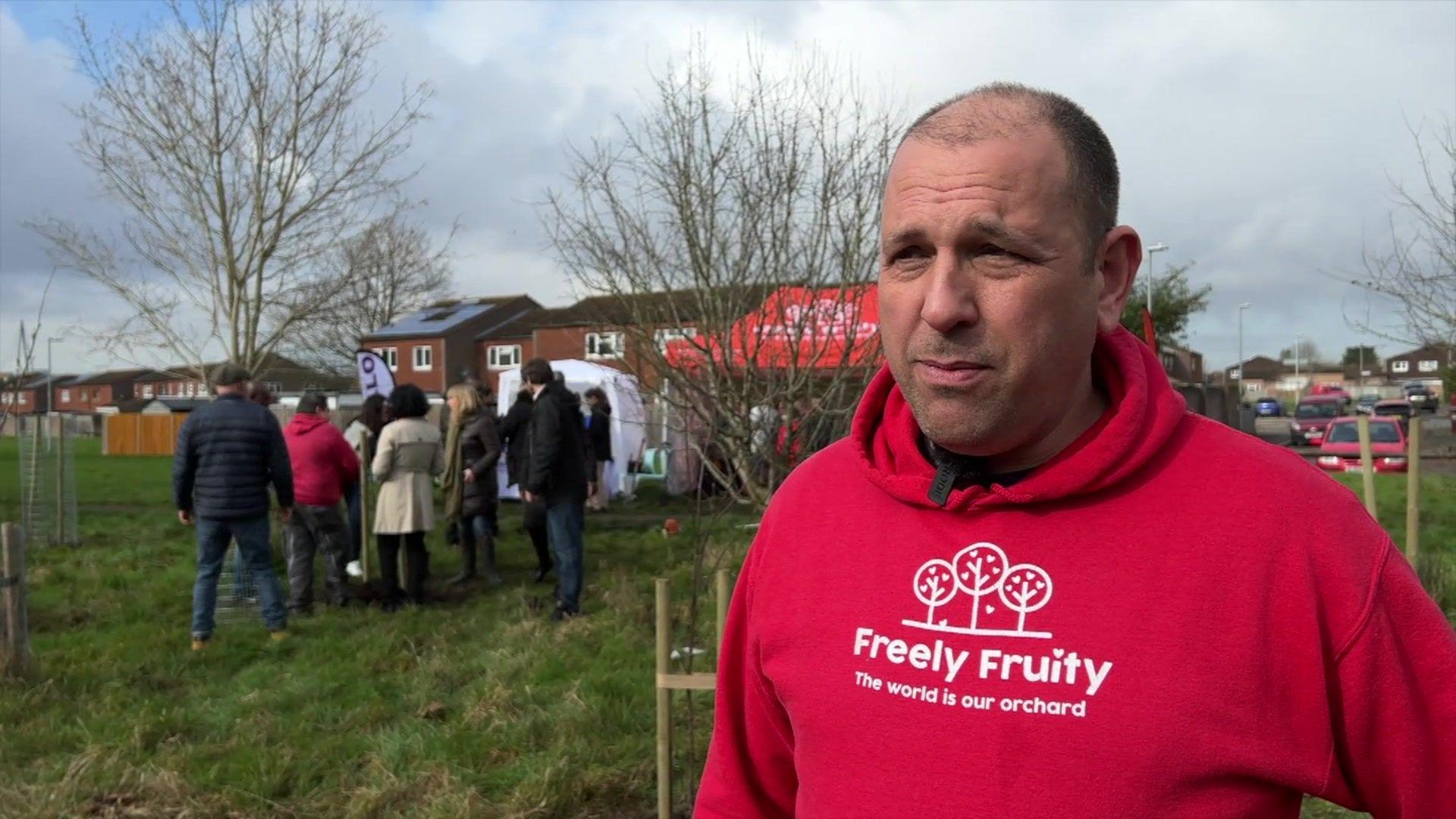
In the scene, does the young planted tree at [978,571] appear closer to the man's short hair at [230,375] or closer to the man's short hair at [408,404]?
→ the man's short hair at [230,375]

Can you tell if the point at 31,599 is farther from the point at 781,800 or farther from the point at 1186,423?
the point at 1186,423

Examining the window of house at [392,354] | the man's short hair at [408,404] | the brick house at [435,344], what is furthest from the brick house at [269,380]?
the brick house at [435,344]

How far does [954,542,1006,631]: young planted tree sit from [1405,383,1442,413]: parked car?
52.8 meters

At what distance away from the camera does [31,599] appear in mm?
9359

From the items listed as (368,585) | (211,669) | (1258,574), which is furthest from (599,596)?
(1258,574)

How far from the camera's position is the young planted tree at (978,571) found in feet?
4.55

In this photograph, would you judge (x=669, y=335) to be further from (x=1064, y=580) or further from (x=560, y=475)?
(x=1064, y=580)

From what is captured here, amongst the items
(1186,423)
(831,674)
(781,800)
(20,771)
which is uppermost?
(1186,423)

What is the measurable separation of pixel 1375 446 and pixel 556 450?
750 inches

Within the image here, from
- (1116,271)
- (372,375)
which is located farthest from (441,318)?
(1116,271)

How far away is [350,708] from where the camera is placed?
20.5 ft

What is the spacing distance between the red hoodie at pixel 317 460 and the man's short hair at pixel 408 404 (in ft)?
1.62

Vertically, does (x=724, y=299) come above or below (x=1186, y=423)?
above

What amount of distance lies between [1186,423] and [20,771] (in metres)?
5.70
